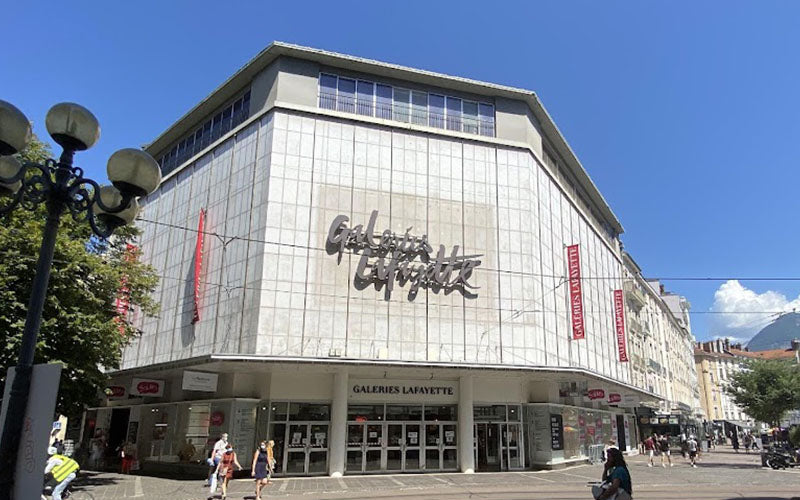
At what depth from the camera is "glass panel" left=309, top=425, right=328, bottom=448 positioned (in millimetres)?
22781

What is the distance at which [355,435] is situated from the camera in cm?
2325

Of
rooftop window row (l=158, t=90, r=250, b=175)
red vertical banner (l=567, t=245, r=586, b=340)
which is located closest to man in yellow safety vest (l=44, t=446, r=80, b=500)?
rooftop window row (l=158, t=90, r=250, b=175)

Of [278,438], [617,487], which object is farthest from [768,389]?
[617,487]

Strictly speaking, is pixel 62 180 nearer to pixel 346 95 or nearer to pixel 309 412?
pixel 309 412

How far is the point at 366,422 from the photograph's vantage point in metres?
23.5

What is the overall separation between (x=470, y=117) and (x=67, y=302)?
779 inches

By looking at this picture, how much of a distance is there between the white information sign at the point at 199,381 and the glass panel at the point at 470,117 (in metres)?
16.7

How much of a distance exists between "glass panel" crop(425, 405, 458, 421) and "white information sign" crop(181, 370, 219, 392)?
29.5 feet

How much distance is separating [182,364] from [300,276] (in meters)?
5.65

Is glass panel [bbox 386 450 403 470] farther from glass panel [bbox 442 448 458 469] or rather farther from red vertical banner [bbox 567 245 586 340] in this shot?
red vertical banner [bbox 567 245 586 340]

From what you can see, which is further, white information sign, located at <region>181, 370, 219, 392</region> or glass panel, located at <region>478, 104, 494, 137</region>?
glass panel, located at <region>478, 104, 494, 137</region>

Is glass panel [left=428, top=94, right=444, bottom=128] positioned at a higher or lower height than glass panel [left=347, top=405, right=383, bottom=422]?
higher

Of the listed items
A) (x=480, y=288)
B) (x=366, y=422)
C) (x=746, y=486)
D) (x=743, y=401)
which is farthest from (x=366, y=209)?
(x=743, y=401)

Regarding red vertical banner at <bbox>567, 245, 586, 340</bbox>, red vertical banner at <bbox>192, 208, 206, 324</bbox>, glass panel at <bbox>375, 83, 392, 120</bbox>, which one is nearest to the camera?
red vertical banner at <bbox>192, 208, 206, 324</bbox>
